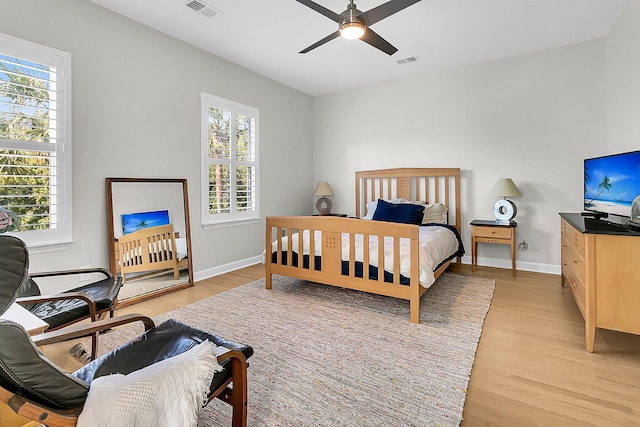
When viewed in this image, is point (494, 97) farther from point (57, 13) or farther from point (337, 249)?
point (57, 13)

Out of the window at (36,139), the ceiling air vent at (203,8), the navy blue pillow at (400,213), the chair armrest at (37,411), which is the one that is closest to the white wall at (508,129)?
the navy blue pillow at (400,213)

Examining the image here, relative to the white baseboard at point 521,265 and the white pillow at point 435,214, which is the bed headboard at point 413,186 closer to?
the white pillow at point 435,214

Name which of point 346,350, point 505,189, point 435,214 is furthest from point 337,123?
point 346,350

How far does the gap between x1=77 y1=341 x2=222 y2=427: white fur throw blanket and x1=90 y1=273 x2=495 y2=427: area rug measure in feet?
1.93

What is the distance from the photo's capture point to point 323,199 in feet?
17.8

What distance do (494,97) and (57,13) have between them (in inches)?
189

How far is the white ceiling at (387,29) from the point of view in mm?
2844

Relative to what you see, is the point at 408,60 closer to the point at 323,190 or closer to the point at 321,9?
the point at 321,9

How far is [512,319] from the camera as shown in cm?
261

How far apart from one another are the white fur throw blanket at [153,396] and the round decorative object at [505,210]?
13.0 feet

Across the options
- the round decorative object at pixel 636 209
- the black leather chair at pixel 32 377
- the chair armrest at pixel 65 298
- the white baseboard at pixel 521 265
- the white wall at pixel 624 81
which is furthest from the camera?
the white baseboard at pixel 521 265

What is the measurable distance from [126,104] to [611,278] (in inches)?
166

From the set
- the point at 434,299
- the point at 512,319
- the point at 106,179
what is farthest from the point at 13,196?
the point at 512,319

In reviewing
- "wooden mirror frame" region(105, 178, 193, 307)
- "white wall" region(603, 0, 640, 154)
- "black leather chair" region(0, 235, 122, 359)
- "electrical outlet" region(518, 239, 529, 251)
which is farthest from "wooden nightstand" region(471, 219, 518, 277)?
"black leather chair" region(0, 235, 122, 359)
